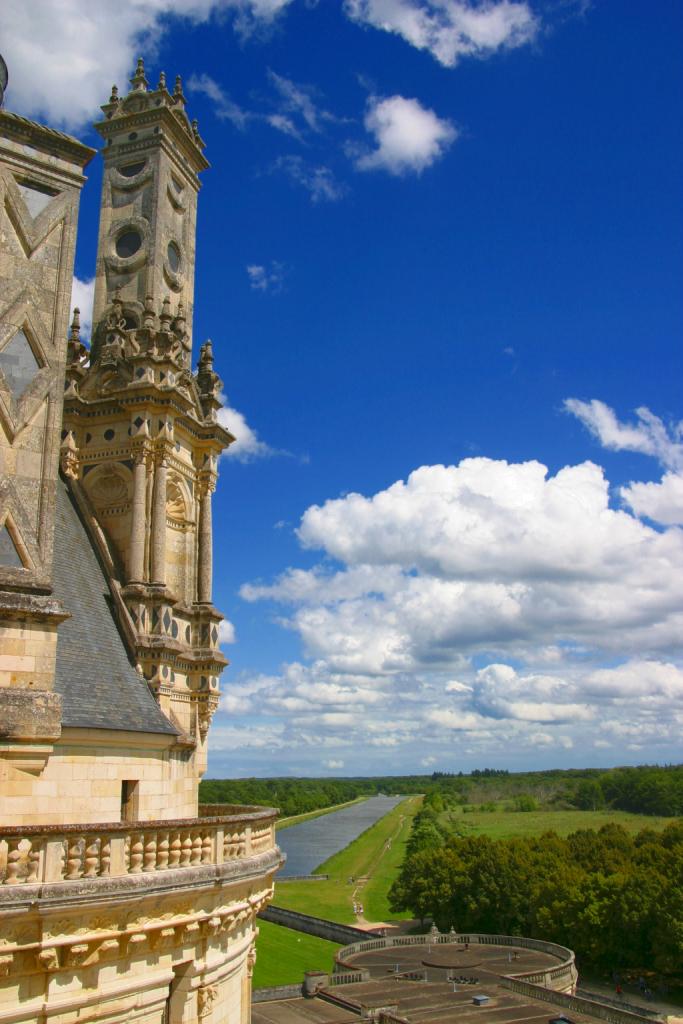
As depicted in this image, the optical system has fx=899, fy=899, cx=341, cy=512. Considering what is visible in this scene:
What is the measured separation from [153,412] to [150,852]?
1583 cm

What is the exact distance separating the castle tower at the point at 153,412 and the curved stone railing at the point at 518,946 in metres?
33.2

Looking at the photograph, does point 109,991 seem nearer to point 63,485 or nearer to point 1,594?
point 1,594

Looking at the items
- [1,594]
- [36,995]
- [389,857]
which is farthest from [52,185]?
[389,857]

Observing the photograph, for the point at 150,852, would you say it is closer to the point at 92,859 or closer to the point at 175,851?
the point at 175,851

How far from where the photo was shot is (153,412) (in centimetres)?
2502

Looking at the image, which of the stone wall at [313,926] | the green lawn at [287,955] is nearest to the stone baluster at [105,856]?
the green lawn at [287,955]

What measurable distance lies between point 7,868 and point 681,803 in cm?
18045

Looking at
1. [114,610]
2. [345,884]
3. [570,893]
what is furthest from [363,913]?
[114,610]

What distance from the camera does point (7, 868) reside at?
958cm

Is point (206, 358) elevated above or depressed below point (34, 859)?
above

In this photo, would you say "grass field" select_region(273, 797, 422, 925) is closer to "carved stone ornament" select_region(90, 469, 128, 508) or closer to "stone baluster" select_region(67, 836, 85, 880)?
"carved stone ornament" select_region(90, 469, 128, 508)

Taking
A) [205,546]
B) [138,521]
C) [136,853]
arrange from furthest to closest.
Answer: [205,546], [138,521], [136,853]

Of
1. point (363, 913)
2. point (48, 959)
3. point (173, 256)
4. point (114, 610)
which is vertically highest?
point (173, 256)

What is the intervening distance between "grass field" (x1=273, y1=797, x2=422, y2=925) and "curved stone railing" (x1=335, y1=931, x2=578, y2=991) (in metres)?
24.4
